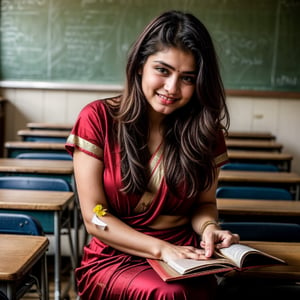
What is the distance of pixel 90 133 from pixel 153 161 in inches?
9.1

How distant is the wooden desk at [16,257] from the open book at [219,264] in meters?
0.34

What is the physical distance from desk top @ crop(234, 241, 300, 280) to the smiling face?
21.5 inches

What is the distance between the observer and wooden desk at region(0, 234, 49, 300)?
1.15 m

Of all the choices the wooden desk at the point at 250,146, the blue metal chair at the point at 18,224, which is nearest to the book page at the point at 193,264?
the blue metal chair at the point at 18,224

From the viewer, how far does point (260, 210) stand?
209 cm

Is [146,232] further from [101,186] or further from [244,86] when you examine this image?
[244,86]

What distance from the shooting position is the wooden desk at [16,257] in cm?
115

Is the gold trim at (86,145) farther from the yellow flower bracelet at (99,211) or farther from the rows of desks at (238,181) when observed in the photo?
the rows of desks at (238,181)

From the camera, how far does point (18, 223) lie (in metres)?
1.73

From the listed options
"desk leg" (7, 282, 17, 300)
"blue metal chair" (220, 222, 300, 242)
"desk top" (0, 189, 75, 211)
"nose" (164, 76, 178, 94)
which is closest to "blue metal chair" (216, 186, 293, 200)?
"blue metal chair" (220, 222, 300, 242)

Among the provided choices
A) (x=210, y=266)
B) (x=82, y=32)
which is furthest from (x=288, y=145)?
(x=210, y=266)

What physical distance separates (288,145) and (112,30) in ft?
7.85

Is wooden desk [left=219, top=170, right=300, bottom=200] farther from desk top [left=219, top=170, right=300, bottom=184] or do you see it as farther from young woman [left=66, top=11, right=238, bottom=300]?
young woman [left=66, top=11, right=238, bottom=300]

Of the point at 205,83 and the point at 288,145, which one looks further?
the point at 288,145
